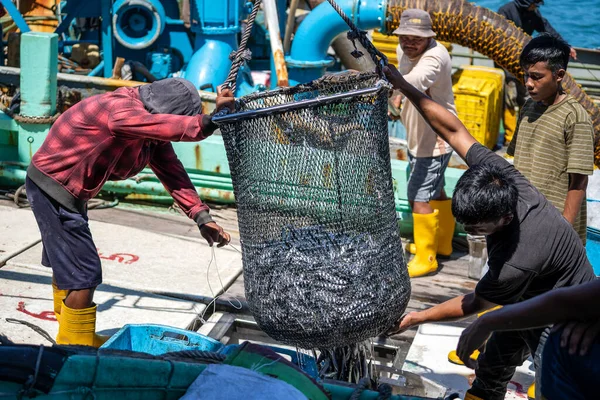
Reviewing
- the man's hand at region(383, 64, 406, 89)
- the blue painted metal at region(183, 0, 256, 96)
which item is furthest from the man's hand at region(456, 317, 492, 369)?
the blue painted metal at region(183, 0, 256, 96)

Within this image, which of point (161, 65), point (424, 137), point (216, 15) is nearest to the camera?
point (424, 137)

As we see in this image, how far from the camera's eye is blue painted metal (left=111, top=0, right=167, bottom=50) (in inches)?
363

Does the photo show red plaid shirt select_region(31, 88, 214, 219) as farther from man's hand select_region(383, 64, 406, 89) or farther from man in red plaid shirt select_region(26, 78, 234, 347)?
man's hand select_region(383, 64, 406, 89)

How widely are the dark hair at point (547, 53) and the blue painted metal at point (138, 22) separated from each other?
19.2 ft

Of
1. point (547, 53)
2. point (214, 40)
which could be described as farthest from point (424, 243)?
point (214, 40)

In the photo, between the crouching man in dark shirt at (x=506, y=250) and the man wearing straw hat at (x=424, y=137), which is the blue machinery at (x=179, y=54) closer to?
the man wearing straw hat at (x=424, y=137)

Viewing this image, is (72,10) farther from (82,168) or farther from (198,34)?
(82,168)

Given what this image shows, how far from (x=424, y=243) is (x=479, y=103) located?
279cm

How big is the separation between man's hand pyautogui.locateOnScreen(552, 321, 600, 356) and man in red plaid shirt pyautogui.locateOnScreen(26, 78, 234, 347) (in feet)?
6.67

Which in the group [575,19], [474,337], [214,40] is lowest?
[575,19]

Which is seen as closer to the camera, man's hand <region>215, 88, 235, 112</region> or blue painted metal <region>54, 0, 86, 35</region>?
man's hand <region>215, 88, 235, 112</region>

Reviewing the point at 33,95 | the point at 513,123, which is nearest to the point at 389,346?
the point at 33,95

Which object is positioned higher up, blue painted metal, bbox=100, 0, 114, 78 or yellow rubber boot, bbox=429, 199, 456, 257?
blue painted metal, bbox=100, 0, 114, 78

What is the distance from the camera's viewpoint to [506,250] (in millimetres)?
3332
